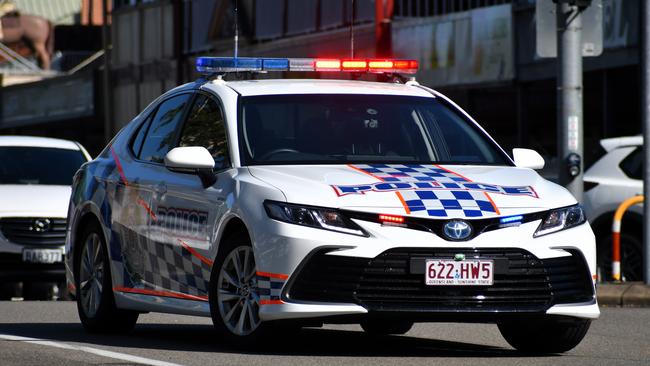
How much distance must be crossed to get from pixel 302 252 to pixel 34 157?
10.6 meters

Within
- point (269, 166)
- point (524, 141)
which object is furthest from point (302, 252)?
point (524, 141)

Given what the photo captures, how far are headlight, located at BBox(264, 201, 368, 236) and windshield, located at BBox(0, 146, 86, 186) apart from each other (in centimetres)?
990

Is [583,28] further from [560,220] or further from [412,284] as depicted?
[412,284]

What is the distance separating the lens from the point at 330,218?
338 inches

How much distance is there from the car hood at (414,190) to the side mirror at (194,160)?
30 cm

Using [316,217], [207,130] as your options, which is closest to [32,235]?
[207,130]

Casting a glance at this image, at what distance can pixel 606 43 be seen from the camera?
2488 centimetres

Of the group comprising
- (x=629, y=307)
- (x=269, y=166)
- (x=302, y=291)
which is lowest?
(x=629, y=307)

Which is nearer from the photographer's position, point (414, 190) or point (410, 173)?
point (414, 190)

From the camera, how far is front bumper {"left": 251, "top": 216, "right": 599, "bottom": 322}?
28.0ft

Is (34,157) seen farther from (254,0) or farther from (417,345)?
(254,0)

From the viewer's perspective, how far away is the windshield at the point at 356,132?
380 inches

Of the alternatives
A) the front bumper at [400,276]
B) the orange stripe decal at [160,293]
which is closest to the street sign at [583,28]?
the orange stripe decal at [160,293]

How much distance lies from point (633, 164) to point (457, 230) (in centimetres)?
903
